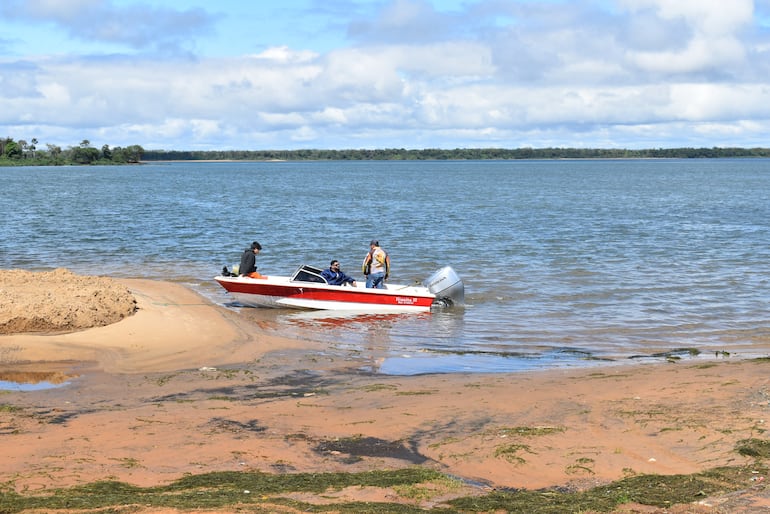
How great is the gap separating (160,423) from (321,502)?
3.57 meters

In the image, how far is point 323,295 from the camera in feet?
68.6

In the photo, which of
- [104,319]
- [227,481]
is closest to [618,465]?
[227,481]

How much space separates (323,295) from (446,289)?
→ 9.96 ft

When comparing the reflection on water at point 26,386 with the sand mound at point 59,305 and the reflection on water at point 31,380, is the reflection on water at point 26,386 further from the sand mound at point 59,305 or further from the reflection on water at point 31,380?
the sand mound at point 59,305

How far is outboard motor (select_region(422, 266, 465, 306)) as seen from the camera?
20938 millimetres

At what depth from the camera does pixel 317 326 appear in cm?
1911

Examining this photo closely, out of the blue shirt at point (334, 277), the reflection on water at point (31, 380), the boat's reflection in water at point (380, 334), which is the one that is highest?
the blue shirt at point (334, 277)

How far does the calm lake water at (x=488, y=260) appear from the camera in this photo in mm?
17312

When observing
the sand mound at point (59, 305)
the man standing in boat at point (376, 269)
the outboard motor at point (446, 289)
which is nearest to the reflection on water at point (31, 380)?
the sand mound at point (59, 305)

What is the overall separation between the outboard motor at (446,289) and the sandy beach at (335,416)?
611 cm

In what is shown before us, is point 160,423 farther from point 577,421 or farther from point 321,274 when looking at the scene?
point 321,274

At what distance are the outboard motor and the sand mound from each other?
732 centimetres

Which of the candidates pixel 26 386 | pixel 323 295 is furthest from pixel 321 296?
pixel 26 386

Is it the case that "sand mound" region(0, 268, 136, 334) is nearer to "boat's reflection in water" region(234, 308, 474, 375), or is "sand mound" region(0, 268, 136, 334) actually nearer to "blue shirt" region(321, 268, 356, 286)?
"boat's reflection in water" region(234, 308, 474, 375)
